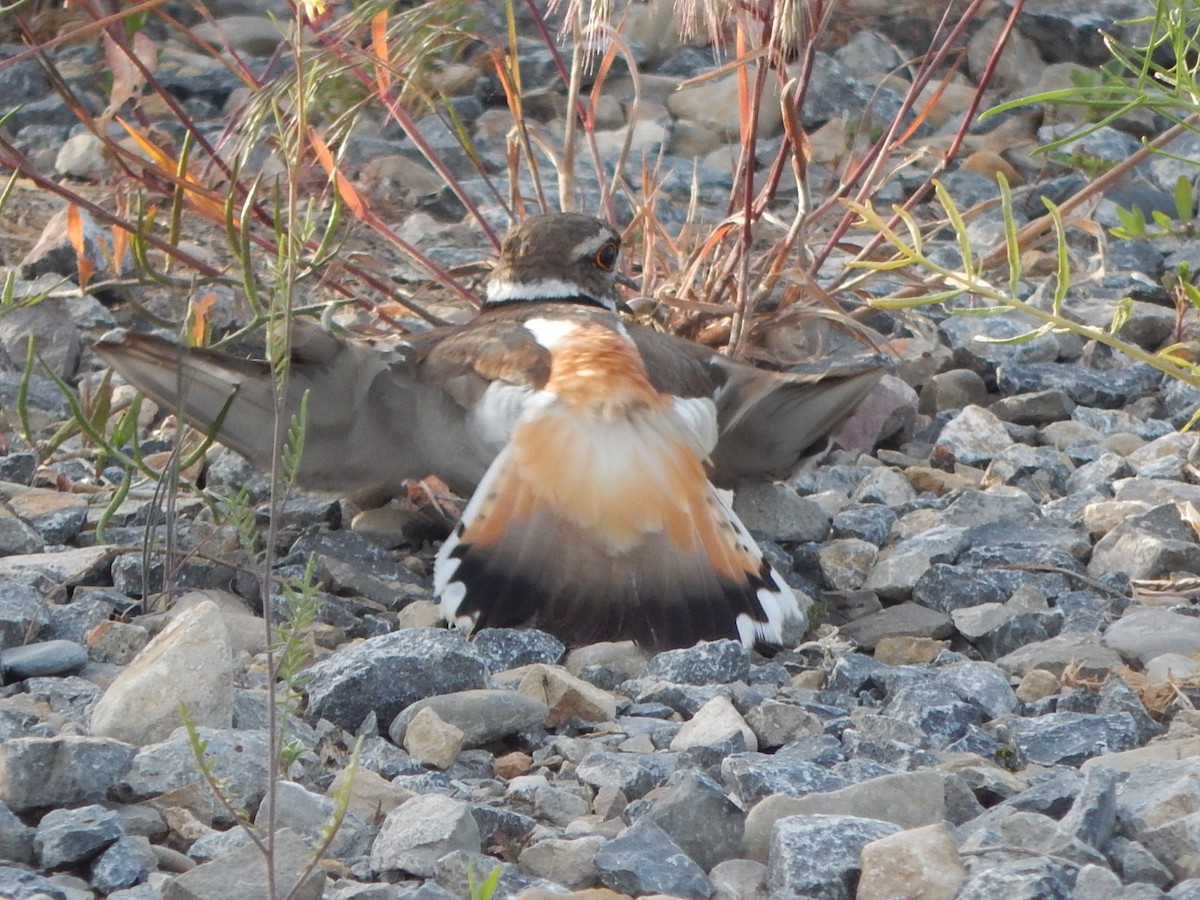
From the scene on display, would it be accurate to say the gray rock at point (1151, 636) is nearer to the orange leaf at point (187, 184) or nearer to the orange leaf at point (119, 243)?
the orange leaf at point (187, 184)

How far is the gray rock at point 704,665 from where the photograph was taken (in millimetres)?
3428

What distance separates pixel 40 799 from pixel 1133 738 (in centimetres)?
174

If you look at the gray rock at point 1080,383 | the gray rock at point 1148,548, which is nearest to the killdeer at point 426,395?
the gray rock at point 1148,548

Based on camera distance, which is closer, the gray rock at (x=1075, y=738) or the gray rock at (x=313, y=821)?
the gray rock at (x=313, y=821)

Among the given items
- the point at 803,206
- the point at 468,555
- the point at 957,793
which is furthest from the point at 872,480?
the point at 957,793

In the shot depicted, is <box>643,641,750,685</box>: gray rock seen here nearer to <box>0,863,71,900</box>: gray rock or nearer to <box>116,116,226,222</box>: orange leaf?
<box>0,863,71,900</box>: gray rock

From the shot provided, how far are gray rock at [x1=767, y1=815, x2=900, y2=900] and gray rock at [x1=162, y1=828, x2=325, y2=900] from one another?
2.00 ft

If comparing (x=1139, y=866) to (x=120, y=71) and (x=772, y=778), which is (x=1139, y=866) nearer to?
(x=772, y=778)

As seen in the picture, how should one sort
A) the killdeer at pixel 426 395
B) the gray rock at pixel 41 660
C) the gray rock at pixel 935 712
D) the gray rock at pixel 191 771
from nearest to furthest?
the gray rock at pixel 191 771
the gray rock at pixel 935 712
the gray rock at pixel 41 660
the killdeer at pixel 426 395

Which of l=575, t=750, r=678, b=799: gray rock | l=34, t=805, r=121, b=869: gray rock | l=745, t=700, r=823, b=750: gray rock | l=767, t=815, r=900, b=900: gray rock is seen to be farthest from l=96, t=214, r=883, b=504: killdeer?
l=767, t=815, r=900, b=900: gray rock

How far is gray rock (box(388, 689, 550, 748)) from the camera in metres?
3.02

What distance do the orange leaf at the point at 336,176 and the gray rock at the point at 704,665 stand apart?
4.06 ft

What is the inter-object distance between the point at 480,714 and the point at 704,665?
1.90ft

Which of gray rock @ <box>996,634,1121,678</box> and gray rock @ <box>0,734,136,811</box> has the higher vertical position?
gray rock @ <box>0,734,136,811</box>
